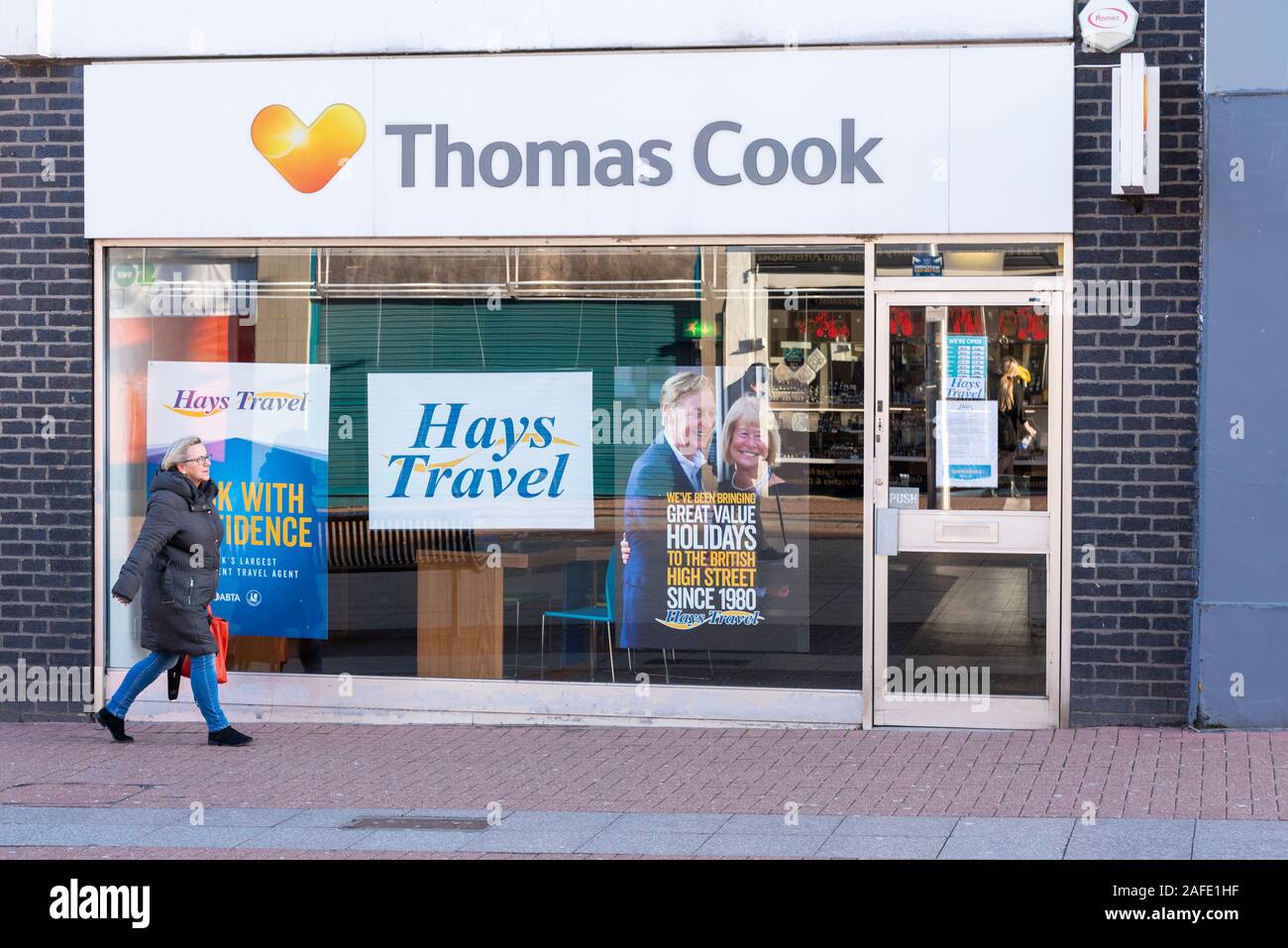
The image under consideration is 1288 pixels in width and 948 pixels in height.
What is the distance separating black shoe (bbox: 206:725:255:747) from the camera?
9203 mm

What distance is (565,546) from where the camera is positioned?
32.3 feet

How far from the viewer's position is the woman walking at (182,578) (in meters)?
9.03

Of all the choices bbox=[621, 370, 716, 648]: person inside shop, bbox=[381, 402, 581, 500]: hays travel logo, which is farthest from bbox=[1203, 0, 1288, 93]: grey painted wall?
bbox=[381, 402, 581, 500]: hays travel logo

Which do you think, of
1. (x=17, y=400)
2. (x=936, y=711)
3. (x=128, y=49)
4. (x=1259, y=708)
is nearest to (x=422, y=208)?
(x=128, y=49)

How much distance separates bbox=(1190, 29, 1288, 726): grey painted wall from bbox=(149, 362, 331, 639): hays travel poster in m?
5.11

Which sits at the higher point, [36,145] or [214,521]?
[36,145]

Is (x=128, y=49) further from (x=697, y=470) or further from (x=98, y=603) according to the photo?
(x=697, y=470)

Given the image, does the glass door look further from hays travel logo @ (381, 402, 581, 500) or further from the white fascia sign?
hays travel logo @ (381, 402, 581, 500)

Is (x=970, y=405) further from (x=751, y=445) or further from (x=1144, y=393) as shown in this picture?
(x=751, y=445)

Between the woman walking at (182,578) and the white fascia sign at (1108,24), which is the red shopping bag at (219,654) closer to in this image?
the woman walking at (182,578)

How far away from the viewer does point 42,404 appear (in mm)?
10094

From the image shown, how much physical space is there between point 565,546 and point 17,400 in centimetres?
347

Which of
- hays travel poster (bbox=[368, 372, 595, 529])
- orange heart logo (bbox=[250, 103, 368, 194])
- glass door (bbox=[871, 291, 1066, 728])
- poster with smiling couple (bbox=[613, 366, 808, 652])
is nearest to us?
glass door (bbox=[871, 291, 1066, 728])

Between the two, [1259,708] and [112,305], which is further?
[112,305]
